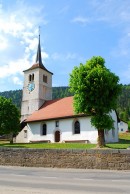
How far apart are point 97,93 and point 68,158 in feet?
48.9

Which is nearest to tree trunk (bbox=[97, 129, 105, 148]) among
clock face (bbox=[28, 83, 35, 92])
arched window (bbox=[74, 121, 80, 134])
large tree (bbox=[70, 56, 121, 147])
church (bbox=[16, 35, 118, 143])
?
large tree (bbox=[70, 56, 121, 147])

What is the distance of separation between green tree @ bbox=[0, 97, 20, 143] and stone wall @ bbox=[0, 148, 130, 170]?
24.6 meters

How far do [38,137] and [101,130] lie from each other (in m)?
17.5

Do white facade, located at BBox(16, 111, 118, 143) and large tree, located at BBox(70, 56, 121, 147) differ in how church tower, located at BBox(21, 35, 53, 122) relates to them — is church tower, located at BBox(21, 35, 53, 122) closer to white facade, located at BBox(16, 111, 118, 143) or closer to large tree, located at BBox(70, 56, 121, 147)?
white facade, located at BBox(16, 111, 118, 143)

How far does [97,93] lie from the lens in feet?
111

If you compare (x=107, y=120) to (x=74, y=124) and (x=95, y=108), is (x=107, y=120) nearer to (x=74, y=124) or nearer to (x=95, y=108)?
(x=95, y=108)

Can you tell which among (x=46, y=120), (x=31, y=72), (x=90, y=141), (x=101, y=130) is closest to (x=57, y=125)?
(x=46, y=120)

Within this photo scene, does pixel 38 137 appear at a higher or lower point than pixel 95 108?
lower

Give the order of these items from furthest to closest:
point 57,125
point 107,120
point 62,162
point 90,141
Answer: point 57,125
point 90,141
point 107,120
point 62,162

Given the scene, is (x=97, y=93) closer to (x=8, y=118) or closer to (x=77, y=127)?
(x=77, y=127)

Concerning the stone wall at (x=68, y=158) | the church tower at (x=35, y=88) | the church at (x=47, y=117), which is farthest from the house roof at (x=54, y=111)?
the stone wall at (x=68, y=158)

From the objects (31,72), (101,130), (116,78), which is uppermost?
(31,72)

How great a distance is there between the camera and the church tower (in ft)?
184

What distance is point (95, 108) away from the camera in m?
33.9
